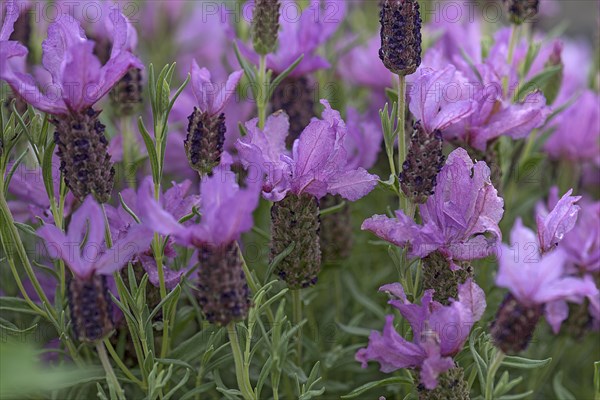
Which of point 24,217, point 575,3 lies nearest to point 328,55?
point 24,217

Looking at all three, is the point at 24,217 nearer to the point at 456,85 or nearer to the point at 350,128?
the point at 350,128

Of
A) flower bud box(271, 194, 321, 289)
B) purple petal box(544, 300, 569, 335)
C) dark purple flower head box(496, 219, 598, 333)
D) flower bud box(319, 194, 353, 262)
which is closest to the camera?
dark purple flower head box(496, 219, 598, 333)

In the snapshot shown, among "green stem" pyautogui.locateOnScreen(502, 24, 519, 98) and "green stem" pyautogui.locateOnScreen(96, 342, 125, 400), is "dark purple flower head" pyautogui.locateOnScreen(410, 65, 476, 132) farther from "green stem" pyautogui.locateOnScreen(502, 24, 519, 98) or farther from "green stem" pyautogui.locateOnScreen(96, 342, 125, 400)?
"green stem" pyautogui.locateOnScreen(96, 342, 125, 400)

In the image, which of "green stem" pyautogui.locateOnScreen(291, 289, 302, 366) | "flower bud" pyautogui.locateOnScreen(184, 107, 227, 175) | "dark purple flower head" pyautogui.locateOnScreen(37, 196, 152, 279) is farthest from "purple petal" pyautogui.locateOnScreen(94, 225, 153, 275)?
"green stem" pyautogui.locateOnScreen(291, 289, 302, 366)

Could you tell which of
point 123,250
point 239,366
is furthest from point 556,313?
point 123,250

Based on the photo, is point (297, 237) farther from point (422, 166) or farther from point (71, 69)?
point (71, 69)
